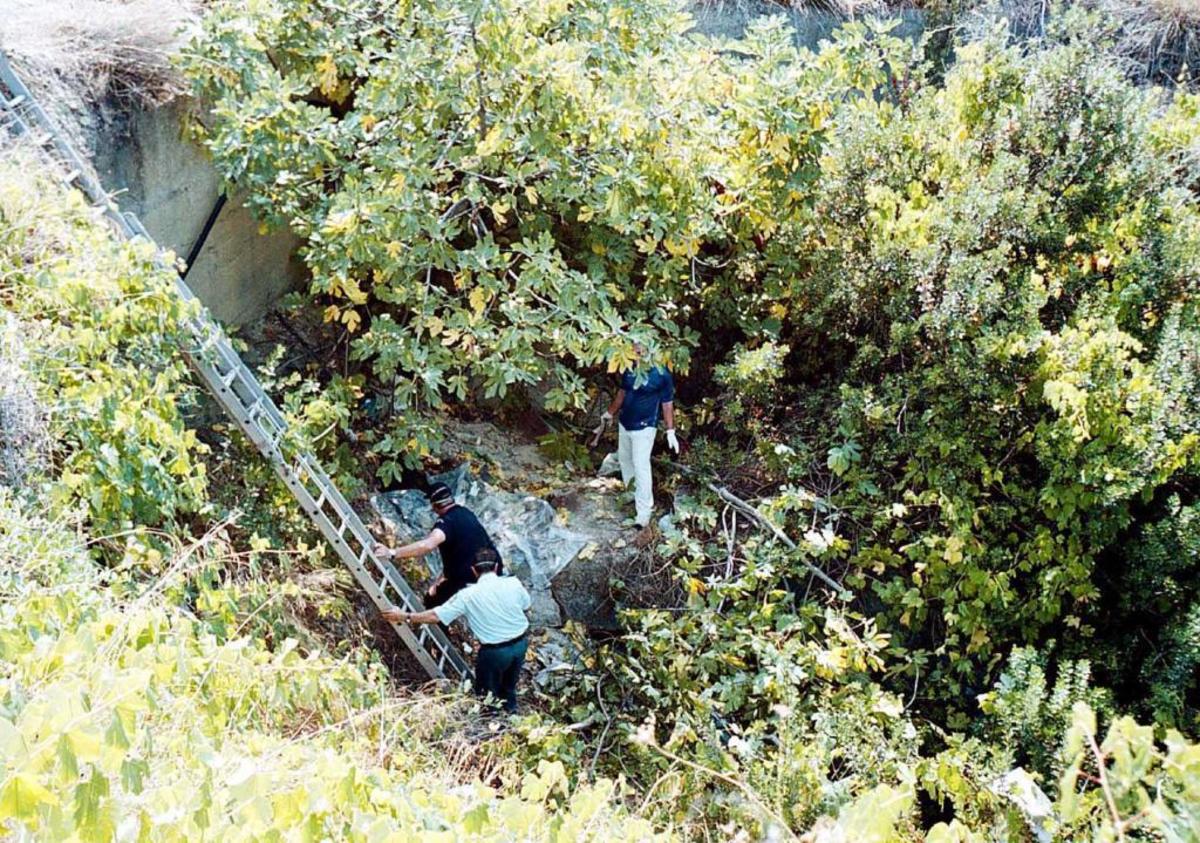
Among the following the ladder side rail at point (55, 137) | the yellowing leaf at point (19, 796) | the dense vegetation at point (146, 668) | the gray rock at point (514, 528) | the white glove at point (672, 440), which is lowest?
the gray rock at point (514, 528)

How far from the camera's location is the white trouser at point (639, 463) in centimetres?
732

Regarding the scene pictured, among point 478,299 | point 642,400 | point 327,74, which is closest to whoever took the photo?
point 478,299

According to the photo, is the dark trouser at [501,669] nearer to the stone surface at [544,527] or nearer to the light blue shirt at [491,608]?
the light blue shirt at [491,608]

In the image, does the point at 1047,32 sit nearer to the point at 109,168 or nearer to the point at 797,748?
the point at 797,748

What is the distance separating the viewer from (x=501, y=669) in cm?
620

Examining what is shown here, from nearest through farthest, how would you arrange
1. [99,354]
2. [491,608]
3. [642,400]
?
[99,354], [491,608], [642,400]

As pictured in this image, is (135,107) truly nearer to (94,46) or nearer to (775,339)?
(94,46)

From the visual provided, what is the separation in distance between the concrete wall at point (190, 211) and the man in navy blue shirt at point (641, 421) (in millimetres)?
2797

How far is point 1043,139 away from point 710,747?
4940mm

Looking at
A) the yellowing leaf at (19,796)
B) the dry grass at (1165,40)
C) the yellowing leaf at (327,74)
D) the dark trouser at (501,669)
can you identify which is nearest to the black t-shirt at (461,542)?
the dark trouser at (501,669)

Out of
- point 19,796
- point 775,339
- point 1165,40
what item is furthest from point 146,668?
point 1165,40

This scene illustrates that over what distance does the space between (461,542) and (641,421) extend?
1679 millimetres

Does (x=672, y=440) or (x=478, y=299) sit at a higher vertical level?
(x=478, y=299)

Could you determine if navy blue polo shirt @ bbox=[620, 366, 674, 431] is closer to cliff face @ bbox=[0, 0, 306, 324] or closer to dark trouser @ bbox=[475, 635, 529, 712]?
dark trouser @ bbox=[475, 635, 529, 712]
